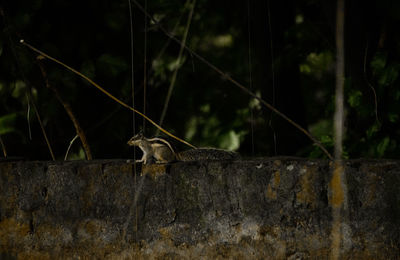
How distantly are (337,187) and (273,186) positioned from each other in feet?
0.98

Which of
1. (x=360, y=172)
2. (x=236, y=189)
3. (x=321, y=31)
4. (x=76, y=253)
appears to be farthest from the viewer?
(x=321, y=31)

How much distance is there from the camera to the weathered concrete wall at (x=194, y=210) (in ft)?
8.37

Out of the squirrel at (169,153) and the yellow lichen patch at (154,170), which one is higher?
the squirrel at (169,153)

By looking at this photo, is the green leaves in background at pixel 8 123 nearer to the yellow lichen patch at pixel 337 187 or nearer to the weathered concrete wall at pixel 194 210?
the weathered concrete wall at pixel 194 210

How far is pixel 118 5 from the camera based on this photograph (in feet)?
20.1

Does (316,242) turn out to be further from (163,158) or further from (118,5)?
(118,5)

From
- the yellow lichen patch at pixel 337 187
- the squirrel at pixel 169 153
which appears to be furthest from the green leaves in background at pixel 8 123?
the yellow lichen patch at pixel 337 187

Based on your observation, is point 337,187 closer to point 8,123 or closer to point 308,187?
point 308,187

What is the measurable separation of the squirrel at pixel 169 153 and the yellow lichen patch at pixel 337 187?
29.9 inches

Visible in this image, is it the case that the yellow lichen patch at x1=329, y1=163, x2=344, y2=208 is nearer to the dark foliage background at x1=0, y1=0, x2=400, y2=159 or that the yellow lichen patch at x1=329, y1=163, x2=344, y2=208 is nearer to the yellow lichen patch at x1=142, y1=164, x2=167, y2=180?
the yellow lichen patch at x1=142, y1=164, x2=167, y2=180

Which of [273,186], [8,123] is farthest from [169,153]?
[8,123]

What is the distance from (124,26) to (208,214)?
3.73 m

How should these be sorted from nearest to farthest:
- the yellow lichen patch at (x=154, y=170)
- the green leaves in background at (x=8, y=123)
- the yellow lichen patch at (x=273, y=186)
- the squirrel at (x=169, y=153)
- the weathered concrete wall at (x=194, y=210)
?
the weathered concrete wall at (x=194, y=210) < the yellow lichen patch at (x=273, y=186) < the yellow lichen patch at (x=154, y=170) < the squirrel at (x=169, y=153) < the green leaves in background at (x=8, y=123)

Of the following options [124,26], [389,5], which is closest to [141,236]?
[389,5]
